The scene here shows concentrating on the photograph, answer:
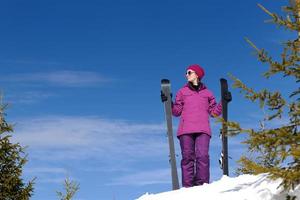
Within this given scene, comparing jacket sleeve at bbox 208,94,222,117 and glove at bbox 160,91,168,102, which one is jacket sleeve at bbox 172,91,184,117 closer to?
jacket sleeve at bbox 208,94,222,117

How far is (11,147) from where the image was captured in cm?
1573

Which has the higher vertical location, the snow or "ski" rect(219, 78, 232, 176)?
"ski" rect(219, 78, 232, 176)

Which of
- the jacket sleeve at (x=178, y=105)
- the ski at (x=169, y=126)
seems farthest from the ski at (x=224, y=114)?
the jacket sleeve at (x=178, y=105)

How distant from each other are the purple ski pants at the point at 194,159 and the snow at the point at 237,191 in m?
1.20

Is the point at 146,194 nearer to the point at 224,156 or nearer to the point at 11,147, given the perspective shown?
the point at 224,156

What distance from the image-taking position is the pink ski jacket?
9.88 metres

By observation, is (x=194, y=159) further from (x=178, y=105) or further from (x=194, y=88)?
(x=194, y=88)

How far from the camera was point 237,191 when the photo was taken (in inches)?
299

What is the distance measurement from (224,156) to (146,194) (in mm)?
2831

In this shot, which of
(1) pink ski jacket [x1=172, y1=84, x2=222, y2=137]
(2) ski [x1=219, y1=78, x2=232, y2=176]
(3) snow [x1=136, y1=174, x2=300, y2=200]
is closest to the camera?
(3) snow [x1=136, y1=174, x2=300, y2=200]

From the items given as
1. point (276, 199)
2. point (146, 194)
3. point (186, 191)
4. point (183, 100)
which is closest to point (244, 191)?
point (276, 199)

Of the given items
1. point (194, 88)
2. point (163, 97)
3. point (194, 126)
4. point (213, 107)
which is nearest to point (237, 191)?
point (194, 126)

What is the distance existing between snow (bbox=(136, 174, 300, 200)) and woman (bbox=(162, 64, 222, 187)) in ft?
4.07

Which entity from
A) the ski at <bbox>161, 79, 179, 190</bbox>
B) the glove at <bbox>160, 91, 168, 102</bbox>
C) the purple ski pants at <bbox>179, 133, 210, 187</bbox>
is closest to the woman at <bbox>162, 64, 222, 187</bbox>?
the purple ski pants at <bbox>179, 133, 210, 187</bbox>
